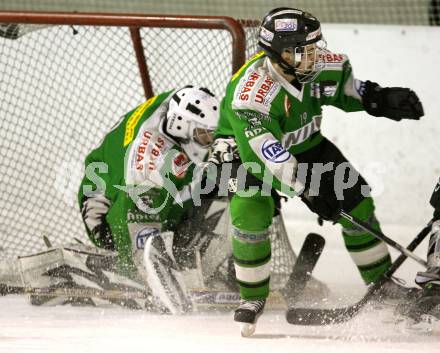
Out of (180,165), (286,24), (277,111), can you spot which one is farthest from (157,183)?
(286,24)

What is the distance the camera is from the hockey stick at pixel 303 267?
13.0 ft

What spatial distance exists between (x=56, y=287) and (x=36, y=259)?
152 millimetres

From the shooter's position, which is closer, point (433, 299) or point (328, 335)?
point (433, 299)

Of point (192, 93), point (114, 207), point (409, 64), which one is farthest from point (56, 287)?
point (409, 64)

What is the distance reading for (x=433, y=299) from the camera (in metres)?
3.25

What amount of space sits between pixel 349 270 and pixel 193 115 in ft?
3.84

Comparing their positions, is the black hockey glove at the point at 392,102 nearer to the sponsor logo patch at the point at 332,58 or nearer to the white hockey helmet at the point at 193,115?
the sponsor logo patch at the point at 332,58

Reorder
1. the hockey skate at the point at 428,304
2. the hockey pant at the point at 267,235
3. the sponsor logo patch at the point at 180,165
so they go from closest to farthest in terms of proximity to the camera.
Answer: the hockey skate at the point at 428,304, the hockey pant at the point at 267,235, the sponsor logo patch at the point at 180,165

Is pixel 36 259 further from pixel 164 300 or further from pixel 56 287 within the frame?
pixel 164 300

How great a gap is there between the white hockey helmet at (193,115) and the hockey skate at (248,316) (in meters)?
0.82

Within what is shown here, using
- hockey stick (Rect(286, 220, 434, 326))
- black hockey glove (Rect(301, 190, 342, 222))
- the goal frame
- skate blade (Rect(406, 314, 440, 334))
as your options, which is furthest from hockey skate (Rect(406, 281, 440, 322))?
the goal frame

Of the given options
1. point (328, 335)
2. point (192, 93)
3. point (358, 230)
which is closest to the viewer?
point (328, 335)

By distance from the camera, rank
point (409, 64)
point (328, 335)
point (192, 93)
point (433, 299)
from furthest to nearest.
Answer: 1. point (409, 64)
2. point (192, 93)
3. point (328, 335)
4. point (433, 299)

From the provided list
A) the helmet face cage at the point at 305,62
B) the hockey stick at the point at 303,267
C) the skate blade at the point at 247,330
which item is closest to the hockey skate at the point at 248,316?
the skate blade at the point at 247,330
